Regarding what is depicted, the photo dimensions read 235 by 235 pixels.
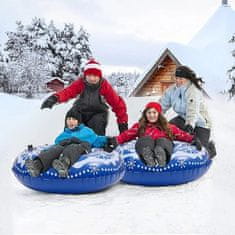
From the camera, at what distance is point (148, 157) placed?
164 inches

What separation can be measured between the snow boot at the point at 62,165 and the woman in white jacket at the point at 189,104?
1.69 metres

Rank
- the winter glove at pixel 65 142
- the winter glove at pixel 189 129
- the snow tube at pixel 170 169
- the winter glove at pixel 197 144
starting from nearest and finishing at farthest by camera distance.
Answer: the winter glove at pixel 65 142 → the snow tube at pixel 170 169 → the winter glove at pixel 197 144 → the winter glove at pixel 189 129

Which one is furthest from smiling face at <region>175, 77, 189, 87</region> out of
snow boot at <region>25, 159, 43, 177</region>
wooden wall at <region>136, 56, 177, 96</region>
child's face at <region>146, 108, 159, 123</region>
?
wooden wall at <region>136, 56, 177, 96</region>

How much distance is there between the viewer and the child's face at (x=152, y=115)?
15.1 feet

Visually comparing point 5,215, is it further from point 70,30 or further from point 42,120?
point 70,30

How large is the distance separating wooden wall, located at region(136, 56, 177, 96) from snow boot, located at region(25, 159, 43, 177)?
9.61 metres

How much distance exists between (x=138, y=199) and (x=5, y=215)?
46.1 inches

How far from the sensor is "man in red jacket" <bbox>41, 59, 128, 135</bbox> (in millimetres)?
5020

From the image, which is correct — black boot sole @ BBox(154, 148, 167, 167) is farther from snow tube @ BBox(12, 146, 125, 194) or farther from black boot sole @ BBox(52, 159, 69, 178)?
black boot sole @ BBox(52, 159, 69, 178)

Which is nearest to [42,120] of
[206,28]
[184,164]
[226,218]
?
[184,164]

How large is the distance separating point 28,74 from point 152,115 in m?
23.9

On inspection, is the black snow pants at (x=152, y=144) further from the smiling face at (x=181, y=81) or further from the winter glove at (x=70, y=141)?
the smiling face at (x=181, y=81)

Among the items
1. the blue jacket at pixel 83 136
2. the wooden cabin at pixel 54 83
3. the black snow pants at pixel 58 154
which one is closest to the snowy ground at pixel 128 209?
the black snow pants at pixel 58 154

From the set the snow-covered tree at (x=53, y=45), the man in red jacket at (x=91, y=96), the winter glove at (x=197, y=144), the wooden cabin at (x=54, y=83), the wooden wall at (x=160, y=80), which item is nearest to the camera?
the winter glove at (x=197, y=144)
